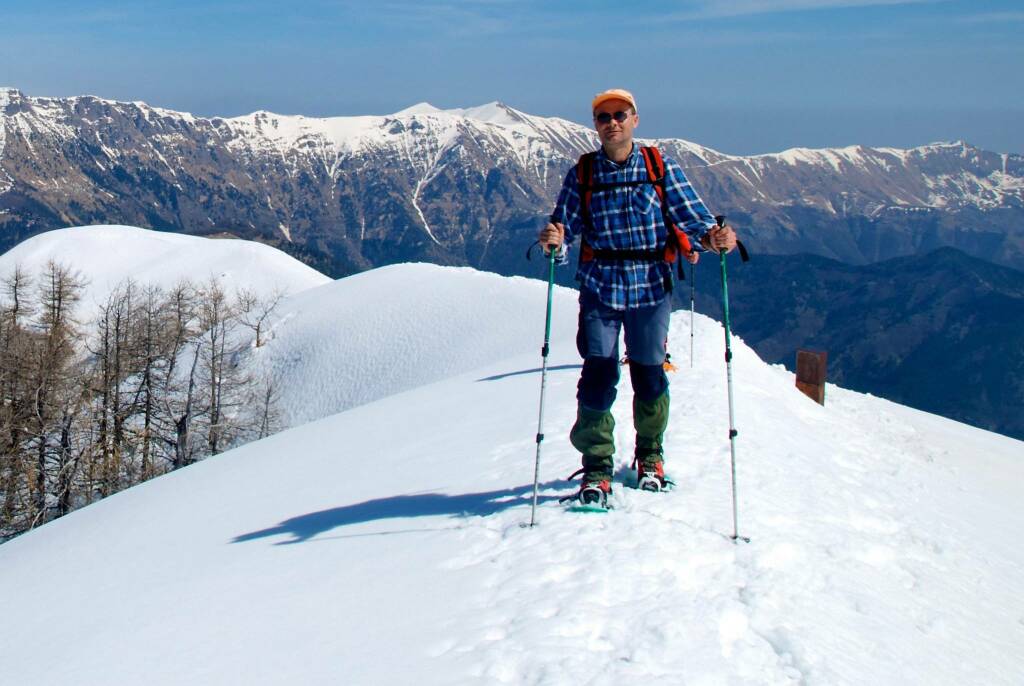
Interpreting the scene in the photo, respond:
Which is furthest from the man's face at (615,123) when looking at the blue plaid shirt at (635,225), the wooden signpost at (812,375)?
the wooden signpost at (812,375)

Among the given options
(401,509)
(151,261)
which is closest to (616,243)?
(401,509)

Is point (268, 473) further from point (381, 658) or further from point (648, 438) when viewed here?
point (381, 658)

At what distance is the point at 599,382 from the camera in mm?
7625

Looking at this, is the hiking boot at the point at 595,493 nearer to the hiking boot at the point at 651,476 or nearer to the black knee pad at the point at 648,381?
the hiking boot at the point at 651,476

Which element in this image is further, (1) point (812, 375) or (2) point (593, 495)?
(1) point (812, 375)

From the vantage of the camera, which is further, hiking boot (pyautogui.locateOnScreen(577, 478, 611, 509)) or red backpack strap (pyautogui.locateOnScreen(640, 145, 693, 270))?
hiking boot (pyautogui.locateOnScreen(577, 478, 611, 509))

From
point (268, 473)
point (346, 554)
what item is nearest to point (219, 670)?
point (346, 554)

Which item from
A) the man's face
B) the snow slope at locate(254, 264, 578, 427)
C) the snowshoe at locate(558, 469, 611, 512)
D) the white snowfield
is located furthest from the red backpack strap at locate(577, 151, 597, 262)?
the snow slope at locate(254, 264, 578, 427)

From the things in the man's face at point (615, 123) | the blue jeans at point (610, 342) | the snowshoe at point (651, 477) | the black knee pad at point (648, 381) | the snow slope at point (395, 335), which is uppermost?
the man's face at point (615, 123)

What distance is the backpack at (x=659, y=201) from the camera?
24.2ft

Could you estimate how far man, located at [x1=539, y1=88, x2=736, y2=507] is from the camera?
7359 millimetres

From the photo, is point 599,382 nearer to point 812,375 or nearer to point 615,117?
point 615,117

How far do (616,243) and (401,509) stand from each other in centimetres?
369

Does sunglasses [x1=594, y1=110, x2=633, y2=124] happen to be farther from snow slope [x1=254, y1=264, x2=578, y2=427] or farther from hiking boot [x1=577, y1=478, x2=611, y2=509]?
snow slope [x1=254, y1=264, x2=578, y2=427]
